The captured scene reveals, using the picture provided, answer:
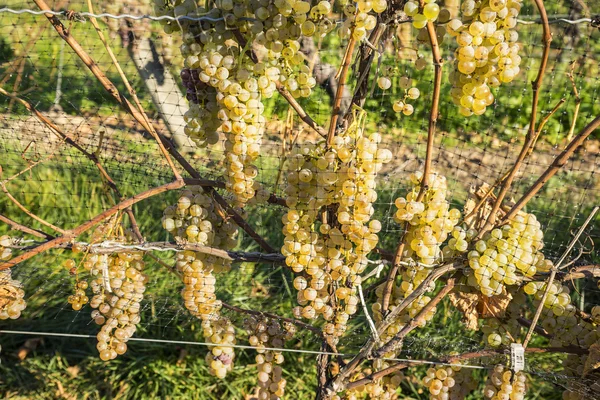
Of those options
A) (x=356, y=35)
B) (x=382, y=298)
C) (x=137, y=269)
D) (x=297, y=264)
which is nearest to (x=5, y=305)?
(x=137, y=269)

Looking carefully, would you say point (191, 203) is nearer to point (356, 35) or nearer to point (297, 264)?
point (297, 264)

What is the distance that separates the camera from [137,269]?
1.57 metres

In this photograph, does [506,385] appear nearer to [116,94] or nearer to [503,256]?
[503,256]

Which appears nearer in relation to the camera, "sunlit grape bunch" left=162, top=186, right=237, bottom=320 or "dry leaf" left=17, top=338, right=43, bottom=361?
"sunlit grape bunch" left=162, top=186, right=237, bottom=320

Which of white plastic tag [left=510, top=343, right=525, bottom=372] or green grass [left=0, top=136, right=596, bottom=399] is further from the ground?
white plastic tag [left=510, top=343, right=525, bottom=372]

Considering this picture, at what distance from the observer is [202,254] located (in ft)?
4.87

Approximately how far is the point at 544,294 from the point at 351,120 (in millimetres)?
565

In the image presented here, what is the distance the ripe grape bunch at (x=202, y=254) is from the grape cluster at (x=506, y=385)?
66 cm

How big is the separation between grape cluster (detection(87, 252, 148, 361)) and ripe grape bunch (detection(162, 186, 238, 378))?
0.14m

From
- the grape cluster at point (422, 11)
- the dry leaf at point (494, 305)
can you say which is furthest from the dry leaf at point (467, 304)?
the grape cluster at point (422, 11)

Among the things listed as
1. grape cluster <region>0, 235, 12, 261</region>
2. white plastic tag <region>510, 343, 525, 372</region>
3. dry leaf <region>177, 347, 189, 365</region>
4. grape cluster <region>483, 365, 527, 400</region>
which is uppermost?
grape cluster <region>0, 235, 12, 261</region>

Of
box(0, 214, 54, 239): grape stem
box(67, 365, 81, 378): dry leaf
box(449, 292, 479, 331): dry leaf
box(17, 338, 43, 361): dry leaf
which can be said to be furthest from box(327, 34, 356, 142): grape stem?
box(17, 338, 43, 361): dry leaf

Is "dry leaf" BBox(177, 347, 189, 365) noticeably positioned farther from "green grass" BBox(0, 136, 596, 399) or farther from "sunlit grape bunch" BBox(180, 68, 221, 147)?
"sunlit grape bunch" BBox(180, 68, 221, 147)

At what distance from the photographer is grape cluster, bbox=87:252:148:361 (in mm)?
1528
